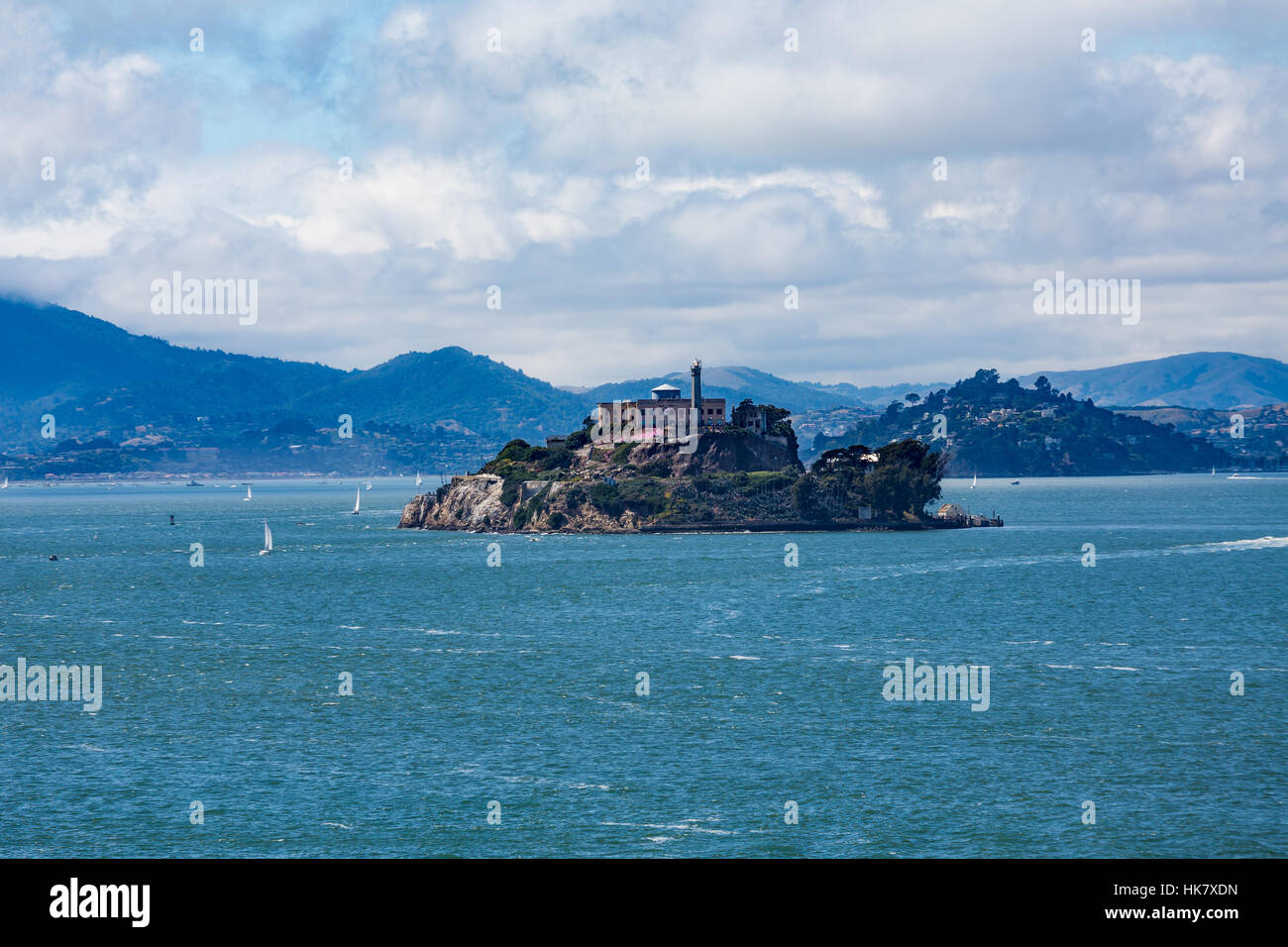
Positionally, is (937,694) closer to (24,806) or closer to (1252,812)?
(1252,812)

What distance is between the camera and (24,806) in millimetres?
46500

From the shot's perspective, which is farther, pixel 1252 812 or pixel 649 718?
pixel 649 718

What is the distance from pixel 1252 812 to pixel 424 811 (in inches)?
1152

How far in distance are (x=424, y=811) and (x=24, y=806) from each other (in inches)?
586

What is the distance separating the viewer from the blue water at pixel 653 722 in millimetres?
43188

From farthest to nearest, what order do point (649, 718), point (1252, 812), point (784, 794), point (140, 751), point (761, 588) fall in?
point (761, 588) < point (649, 718) < point (140, 751) < point (784, 794) < point (1252, 812)

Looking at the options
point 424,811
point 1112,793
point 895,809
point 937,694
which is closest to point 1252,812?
point 1112,793

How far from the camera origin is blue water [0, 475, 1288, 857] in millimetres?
43188

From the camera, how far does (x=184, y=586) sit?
131000mm

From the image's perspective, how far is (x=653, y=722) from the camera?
60.7 m

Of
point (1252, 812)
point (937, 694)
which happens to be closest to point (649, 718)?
point (937, 694)
